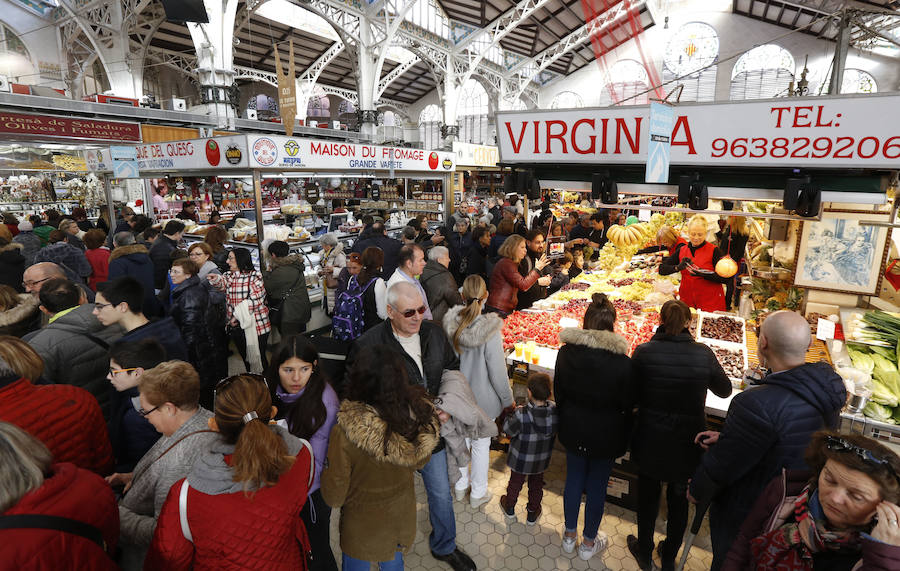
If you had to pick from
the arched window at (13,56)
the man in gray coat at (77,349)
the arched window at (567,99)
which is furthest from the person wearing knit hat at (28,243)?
the arched window at (567,99)

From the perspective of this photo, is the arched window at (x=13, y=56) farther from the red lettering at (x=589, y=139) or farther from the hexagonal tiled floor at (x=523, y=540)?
the hexagonal tiled floor at (x=523, y=540)

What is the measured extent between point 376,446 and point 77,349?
197 centimetres

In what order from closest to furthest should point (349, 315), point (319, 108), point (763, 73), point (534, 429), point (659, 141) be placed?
point (534, 429) < point (659, 141) < point (349, 315) < point (763, 73) < point (319, 108)

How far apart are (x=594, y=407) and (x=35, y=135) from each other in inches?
491

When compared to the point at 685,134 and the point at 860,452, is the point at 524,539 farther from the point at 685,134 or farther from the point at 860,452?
the point at 685,134

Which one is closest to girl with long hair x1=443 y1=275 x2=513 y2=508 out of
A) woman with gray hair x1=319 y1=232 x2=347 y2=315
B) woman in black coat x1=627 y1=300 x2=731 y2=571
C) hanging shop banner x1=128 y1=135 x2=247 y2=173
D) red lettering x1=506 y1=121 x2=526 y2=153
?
woman in black coat x1=627 y1=300 x2=731 y2=571

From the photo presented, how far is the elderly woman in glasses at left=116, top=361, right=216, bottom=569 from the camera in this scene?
162cm

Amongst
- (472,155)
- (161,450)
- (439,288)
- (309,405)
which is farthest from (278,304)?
(472,155)

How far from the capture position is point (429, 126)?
1141 inches

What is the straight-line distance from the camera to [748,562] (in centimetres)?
158

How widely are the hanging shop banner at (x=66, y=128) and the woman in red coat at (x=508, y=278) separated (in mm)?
10868

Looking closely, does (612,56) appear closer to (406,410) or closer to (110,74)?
(110,74)

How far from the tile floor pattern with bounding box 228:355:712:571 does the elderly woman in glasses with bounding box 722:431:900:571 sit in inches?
57.5

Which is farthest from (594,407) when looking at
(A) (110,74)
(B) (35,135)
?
(A) (110,74)
